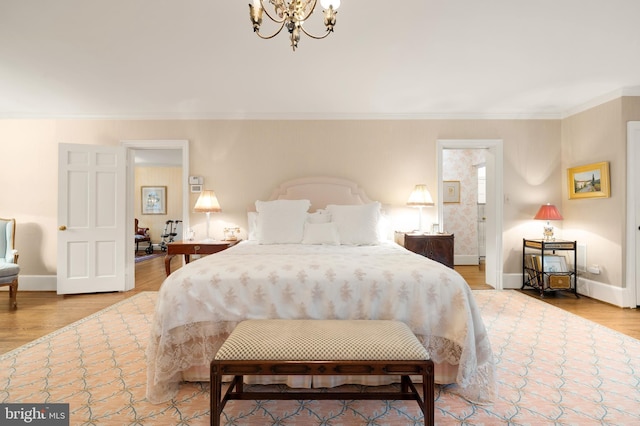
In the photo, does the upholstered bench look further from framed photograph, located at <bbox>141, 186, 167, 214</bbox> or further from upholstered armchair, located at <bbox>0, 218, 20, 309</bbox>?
framed photograph, located at <bbox>141, 186, 167, 214</bbox>

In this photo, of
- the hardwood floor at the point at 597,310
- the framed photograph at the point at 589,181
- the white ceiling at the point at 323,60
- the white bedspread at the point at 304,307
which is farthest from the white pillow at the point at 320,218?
the framed photograph at the point at 589,181

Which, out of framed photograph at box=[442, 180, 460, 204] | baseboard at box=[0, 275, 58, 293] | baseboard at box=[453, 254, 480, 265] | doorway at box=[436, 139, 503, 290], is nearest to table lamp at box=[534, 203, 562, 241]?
doorway at box=[436, 139, 503, 290]

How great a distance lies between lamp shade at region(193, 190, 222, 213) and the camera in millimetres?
4188

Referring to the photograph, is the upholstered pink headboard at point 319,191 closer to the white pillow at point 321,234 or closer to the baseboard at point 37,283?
the white pillow at point 321,234

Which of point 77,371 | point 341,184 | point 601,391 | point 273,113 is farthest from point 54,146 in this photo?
point 601,391

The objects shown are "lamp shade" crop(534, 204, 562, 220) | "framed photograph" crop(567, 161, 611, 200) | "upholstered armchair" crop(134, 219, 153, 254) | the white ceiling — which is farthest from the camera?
"upholstered armchair" crop(134, 219, 153, 254)

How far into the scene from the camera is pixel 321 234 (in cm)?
355

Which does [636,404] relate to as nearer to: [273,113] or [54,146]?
[273,113]

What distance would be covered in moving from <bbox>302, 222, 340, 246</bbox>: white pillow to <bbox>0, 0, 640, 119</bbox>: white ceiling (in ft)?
5.26

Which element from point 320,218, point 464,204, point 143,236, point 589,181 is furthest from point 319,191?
point 143,236

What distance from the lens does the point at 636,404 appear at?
1.82m

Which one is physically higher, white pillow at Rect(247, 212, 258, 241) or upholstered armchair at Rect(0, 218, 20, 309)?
white pillow at Rect(247, 212, 258, 241)

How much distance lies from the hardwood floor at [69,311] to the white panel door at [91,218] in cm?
25

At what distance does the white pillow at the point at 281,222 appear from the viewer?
11.8ft
